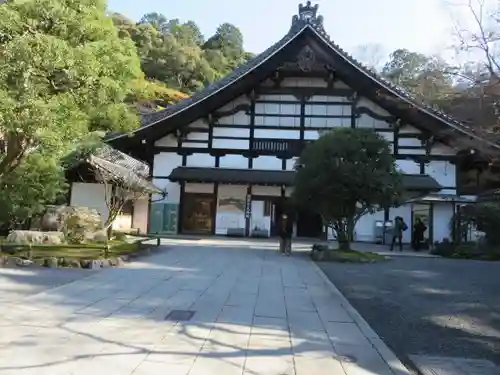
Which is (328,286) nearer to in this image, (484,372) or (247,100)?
(484,372)

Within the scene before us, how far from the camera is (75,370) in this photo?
4195mm

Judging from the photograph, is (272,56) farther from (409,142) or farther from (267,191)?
(409,142)

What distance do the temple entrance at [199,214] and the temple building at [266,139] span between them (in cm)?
5

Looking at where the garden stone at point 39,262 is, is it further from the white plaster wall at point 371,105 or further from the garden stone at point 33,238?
the white plaster wall at point 371,105

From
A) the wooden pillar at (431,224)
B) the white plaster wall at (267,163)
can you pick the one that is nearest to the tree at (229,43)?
the white plaster wall at (267,163)

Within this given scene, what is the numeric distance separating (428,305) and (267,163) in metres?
17.3

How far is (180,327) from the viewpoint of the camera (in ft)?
19.4

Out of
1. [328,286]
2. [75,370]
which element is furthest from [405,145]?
[75,370]

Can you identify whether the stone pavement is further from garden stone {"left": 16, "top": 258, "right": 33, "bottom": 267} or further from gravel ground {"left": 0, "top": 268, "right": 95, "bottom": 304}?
garden stone {"left": 16, "top": 258, "right": 33, "bottom": 267}

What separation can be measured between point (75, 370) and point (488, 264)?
1486 centimetres

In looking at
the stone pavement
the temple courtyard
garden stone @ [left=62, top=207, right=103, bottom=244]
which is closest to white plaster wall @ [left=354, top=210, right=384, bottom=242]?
garden stone @ [left=62, top=207, right=103, bottom=244]

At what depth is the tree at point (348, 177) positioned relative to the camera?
1530cm

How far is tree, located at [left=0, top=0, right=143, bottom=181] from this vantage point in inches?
311

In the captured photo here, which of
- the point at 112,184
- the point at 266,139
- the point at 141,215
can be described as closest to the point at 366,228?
the point at 266,139
